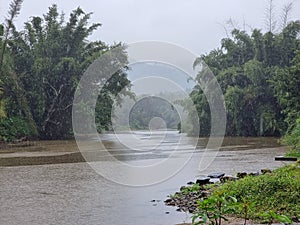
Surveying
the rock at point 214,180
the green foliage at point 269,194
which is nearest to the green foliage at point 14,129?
the rock at point 214,180

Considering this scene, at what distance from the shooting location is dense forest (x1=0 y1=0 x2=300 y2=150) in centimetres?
2280

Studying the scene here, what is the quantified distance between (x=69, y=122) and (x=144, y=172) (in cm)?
1631

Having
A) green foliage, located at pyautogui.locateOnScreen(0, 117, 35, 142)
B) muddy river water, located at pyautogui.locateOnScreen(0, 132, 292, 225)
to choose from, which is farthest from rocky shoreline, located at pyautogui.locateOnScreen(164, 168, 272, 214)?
green foliage, located at pyautogui.locateOnScreen(0, 117, 35, 142)

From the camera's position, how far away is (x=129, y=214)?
→ 5.58m

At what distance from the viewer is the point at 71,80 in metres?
23.7

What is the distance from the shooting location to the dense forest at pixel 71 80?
22798 mm

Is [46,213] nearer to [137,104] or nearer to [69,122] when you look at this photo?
[137,104]

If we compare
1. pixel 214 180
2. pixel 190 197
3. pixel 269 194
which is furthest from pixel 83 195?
pixel 269 194

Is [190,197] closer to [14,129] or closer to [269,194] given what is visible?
[269,194]

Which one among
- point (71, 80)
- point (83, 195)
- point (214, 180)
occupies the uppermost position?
point (71, 80)

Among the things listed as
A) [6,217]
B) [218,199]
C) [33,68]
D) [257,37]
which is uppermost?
[257,37]

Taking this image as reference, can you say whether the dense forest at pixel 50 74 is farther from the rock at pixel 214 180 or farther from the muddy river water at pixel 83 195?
the rock at pixel 214 180

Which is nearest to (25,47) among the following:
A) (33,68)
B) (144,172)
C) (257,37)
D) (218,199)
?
(33,68)

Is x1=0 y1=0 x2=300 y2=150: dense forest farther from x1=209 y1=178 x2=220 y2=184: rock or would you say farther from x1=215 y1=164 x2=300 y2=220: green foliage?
→ x1=215 y1=164 x2=300 y2=220: green foliage
